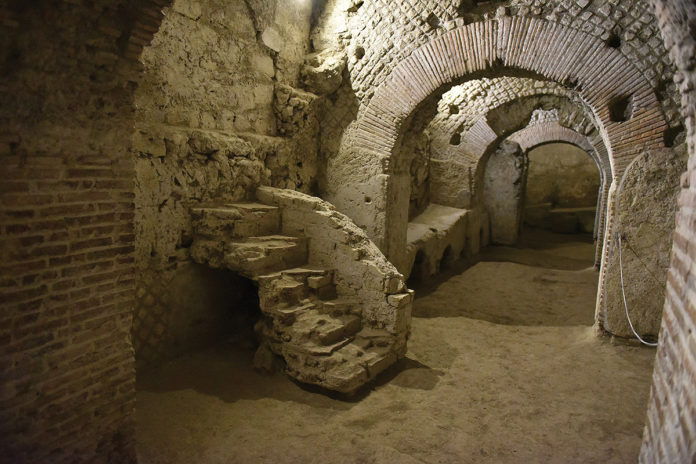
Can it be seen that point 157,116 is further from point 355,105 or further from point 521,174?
point 521,174

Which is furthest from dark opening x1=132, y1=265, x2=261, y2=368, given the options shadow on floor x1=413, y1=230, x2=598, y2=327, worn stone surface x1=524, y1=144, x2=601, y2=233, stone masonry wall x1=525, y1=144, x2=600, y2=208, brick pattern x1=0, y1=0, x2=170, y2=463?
stone masonry wall x1=525, y1=144, x2=600, y2=208

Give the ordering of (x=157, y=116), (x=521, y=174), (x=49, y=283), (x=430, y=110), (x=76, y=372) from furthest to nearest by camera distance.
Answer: (x=521, y=174), (x=430, y=110), (x=157, y=116), (x=76, y=372), (x=49, y=283)

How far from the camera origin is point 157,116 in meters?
4.56

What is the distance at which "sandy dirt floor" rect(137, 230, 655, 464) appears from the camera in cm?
342

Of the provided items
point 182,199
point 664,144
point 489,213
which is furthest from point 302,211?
point 489,213

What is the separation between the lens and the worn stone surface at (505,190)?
11594 millimetres

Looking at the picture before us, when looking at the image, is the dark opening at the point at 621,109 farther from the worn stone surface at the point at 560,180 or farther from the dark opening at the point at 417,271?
the worn stone surface at the point at 560,180

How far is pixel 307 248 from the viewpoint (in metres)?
5.04

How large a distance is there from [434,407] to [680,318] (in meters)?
2.46

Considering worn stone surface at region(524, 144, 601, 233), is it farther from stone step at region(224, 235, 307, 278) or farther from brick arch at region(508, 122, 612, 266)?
stone step at region(224, 235, 307, 278)

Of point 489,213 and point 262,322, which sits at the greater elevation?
point 489,213

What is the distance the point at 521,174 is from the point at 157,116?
9.44 metres

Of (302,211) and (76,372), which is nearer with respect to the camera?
(76,372)

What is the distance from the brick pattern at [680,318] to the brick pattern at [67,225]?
259 centimetres
